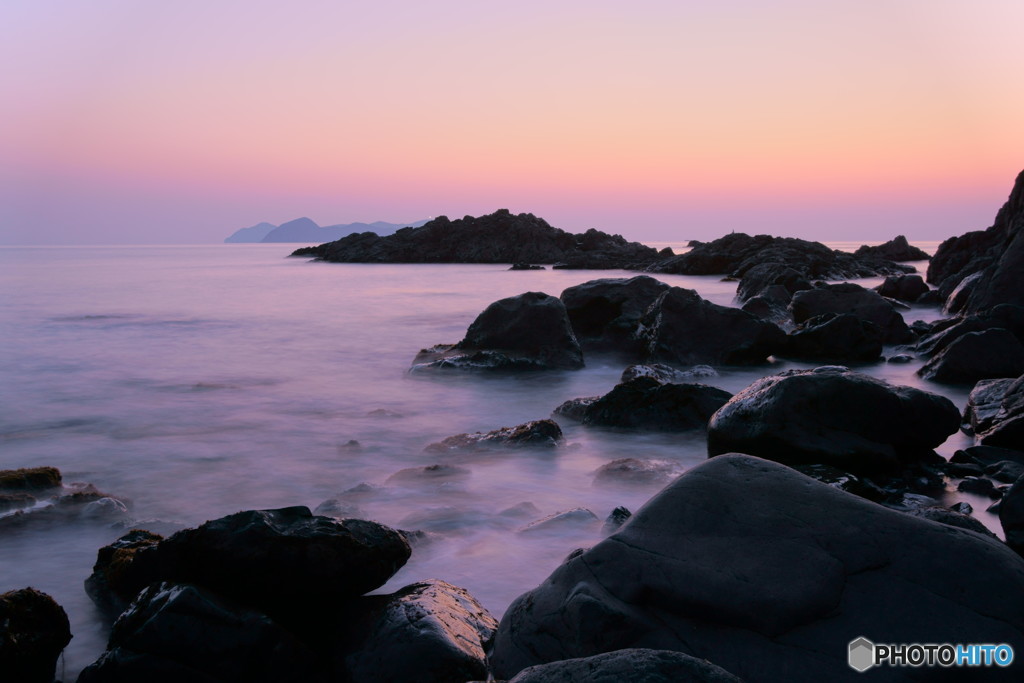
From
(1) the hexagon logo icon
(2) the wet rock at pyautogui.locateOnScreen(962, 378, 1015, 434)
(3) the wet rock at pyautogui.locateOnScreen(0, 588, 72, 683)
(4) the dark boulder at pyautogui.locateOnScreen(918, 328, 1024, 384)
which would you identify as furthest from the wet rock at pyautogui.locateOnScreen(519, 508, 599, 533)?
(4) the dark boulder at pyautogui.locateOnScreen(918, 328, 1024, 384)

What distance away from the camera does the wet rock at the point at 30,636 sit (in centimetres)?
324

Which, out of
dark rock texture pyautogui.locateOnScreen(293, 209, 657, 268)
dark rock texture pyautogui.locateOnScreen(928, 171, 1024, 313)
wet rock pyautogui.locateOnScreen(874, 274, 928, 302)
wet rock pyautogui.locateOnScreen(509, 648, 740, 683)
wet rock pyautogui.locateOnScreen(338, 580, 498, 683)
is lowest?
wet rock pyautogui.locateOnScreen(338, 580, 498, 683)

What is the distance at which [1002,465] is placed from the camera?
246 inches

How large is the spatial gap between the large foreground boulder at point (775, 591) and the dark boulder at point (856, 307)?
38.9 feet

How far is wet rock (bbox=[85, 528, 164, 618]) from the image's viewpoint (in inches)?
159

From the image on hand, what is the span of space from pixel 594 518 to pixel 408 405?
513 cm

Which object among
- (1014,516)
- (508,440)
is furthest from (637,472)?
(1014,516)

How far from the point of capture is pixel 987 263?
22609mm

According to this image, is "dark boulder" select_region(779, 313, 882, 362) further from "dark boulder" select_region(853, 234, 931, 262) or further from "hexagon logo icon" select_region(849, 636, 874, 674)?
"dark boulder" select_region(853, 234, 931, 262)

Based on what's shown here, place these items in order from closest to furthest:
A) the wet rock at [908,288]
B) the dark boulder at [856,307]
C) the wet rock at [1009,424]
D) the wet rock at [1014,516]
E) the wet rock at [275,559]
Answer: the wet rock at [275,559]
the wet rock at [1014,516]
the wet rock at [1009,424]
the dark boulder at [856,307]
the wet rock at [908,288]

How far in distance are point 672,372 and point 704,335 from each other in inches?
52.7

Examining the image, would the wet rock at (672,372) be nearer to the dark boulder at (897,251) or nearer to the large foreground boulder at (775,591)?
the large foreground boulder at (775,591)

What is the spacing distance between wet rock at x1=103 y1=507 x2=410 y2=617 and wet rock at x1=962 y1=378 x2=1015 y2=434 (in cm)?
640

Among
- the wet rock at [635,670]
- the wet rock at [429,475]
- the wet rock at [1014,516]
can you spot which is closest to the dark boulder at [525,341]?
the wet rock at [429,475]
